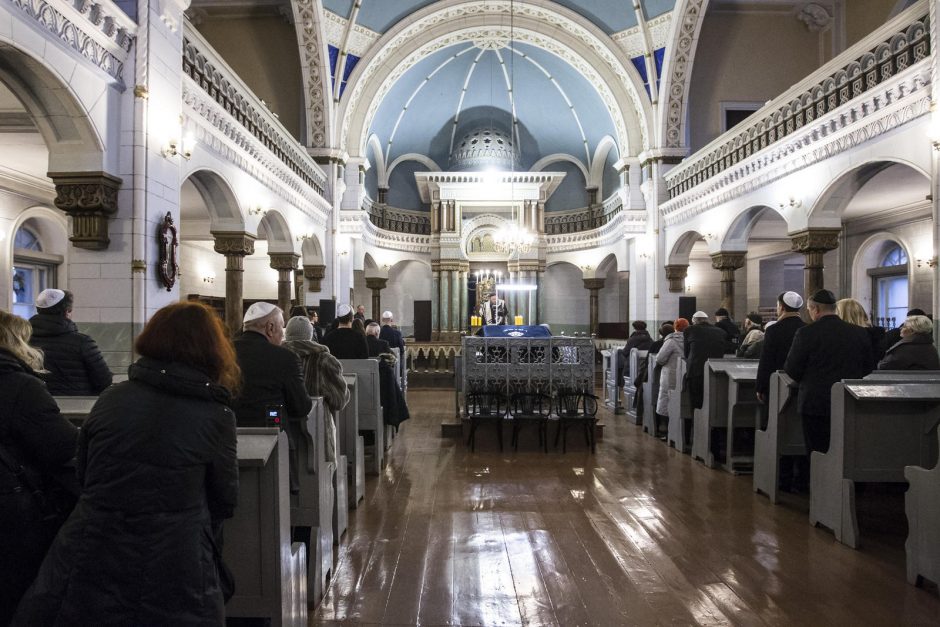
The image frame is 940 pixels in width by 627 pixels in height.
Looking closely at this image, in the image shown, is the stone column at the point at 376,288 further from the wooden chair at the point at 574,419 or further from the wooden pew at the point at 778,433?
the wooden pew at the point at 778,433

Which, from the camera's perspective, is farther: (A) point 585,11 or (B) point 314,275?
(A) point 585,11

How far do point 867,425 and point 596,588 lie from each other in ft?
6.85

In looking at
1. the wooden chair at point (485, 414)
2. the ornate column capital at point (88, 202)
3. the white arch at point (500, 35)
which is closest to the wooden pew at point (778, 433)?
the wooden chair at point (485, 414)

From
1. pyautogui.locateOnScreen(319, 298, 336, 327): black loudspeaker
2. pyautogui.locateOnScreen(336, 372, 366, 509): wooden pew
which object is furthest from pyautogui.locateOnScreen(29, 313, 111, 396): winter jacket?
pyautogui.locateOnScreen(319, 298, 336, 327): black loudspeaker

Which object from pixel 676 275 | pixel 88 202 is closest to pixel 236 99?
pixel 88 202

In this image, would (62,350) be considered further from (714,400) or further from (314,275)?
(314,275)

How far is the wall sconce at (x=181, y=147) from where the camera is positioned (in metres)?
5.92

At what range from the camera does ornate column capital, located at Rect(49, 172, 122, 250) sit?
5.23m

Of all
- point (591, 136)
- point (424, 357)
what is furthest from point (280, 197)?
point (591, 136)

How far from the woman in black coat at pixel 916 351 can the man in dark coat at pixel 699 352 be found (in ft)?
4.85

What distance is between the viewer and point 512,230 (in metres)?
14.8

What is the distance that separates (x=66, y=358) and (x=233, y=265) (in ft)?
17.9

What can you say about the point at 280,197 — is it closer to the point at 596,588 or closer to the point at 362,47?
the point at 362,47

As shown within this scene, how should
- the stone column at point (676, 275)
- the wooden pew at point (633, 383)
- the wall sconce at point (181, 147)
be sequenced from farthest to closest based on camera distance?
the stone column at point (676, 275)
the wooden pew at point (633, 383)
the wall sconce at point (181, 147)
